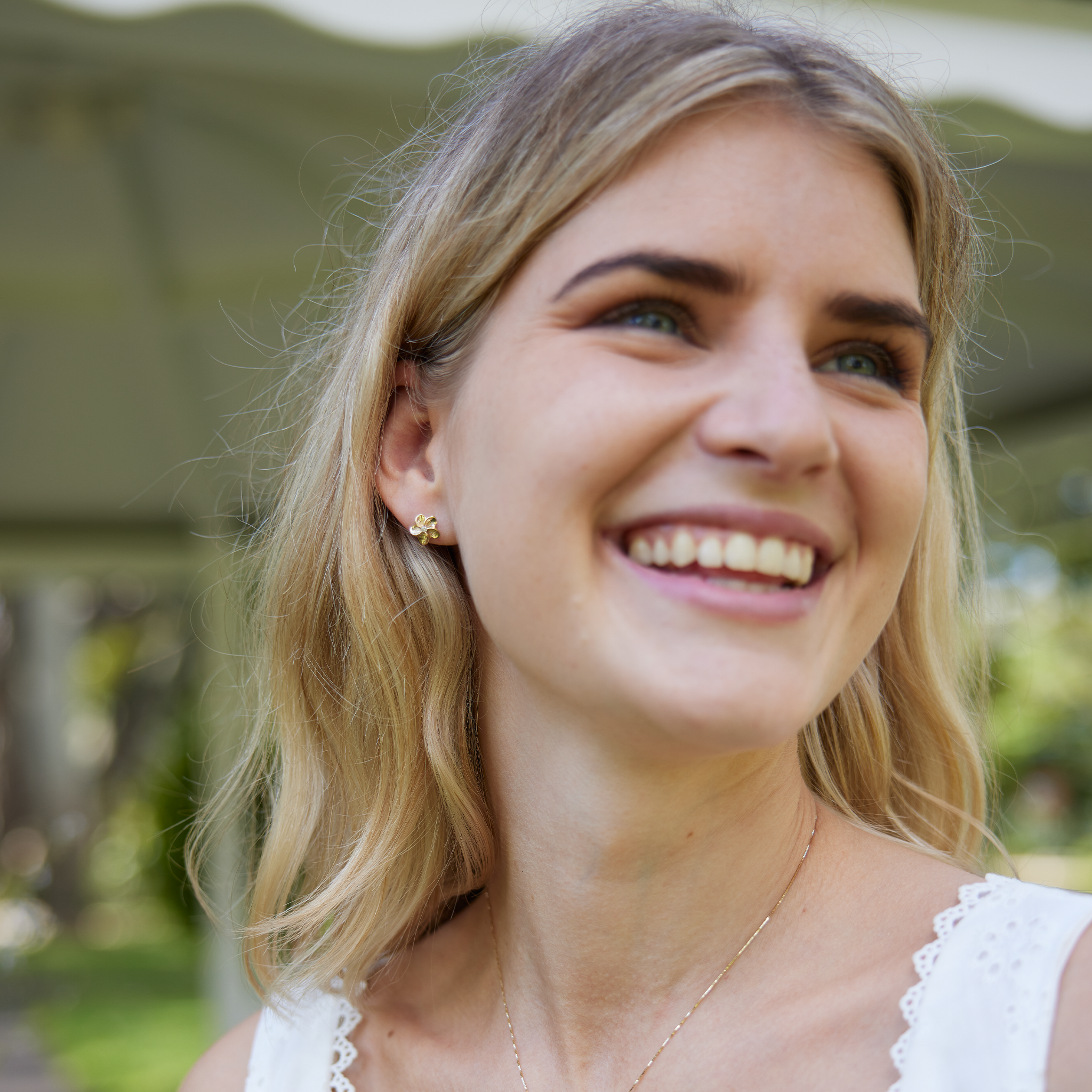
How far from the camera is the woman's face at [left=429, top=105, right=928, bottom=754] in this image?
3.86 feet

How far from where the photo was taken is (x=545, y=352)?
50.2 inches

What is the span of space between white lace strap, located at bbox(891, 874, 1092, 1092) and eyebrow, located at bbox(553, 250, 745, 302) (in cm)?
69

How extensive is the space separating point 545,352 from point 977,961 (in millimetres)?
757

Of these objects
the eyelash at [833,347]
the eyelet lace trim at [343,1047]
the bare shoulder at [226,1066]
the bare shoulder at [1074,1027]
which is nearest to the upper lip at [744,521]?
the eyelash at [833,347]

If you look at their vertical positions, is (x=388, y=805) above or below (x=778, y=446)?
below

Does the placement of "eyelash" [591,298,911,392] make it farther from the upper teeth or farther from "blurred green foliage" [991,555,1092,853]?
"blurred green foliage" [991,555,1092,853]

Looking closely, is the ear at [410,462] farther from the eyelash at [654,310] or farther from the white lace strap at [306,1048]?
the white lace strap at [306,1048]

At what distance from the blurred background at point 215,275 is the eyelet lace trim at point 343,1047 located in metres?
0.63

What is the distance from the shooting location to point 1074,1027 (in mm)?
1096

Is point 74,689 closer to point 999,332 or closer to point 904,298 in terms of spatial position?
point 999,332

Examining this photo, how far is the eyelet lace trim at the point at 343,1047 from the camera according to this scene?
1.57m

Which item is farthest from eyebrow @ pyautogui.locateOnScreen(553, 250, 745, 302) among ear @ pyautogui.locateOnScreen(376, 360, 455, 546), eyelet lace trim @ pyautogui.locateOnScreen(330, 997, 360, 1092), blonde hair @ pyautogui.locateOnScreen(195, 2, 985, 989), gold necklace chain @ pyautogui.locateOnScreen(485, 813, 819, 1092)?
eyelet lace trim @ pyautogui.locateOnScreen(330, 997, 360, 1092)

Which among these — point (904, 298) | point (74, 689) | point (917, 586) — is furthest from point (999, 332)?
point (74, 689)

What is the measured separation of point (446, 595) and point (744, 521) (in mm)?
534
